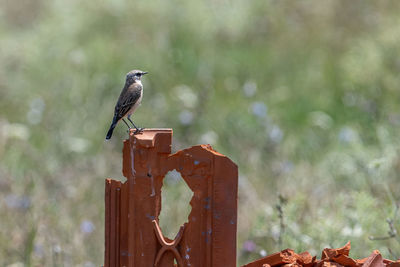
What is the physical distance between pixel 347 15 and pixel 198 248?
841cm

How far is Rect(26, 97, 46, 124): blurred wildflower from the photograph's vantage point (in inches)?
264

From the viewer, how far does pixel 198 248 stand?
2281 mm

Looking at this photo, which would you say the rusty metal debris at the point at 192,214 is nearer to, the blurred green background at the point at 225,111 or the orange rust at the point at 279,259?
the orange rust at the point at 279,259

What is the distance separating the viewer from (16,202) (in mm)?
4668

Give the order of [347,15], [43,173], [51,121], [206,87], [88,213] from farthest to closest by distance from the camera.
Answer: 1. [347,15]
2. [206,87]
3. [51,121]
4. [43,173]
5. [88,213]

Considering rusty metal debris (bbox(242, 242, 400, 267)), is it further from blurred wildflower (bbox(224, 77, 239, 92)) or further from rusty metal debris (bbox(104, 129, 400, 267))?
blurred wildflower (bbox(224, 77, 239, 92))

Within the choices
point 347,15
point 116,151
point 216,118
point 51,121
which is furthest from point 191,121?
point 347,15

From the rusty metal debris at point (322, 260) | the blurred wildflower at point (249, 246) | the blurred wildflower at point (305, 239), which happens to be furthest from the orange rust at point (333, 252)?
the blurred wildflower at point (249, 246)

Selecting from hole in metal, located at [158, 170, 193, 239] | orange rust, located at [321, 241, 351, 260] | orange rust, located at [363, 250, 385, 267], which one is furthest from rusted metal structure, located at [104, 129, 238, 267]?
hole in metal, located at [158, 170, 193, 239]

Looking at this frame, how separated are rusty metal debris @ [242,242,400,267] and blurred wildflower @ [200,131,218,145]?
157 inches

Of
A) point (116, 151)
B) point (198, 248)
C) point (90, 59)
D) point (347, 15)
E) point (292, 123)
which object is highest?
point (347, 15)

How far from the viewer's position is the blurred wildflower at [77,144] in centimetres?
617

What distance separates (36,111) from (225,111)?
213 centimetres

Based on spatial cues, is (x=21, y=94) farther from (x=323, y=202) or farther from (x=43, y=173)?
(x=323, y=202)
